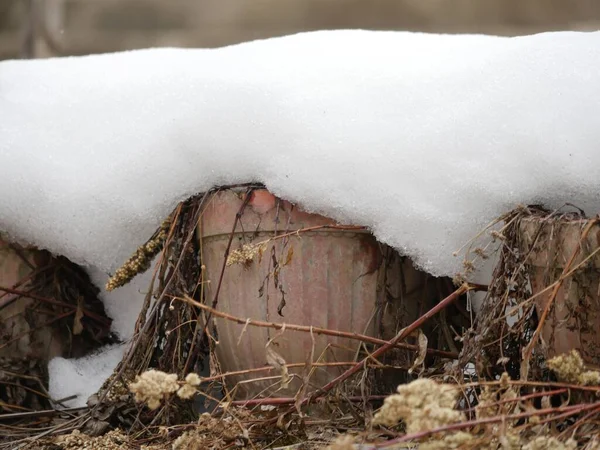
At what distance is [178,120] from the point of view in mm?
1487

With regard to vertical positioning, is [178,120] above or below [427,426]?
above

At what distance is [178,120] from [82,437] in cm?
57

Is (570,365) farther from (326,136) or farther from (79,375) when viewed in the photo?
(79,375)

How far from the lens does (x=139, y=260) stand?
5.02 ft

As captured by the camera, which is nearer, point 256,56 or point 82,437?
point 82,437

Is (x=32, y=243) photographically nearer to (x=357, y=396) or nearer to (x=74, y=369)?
(x=74, y=369)

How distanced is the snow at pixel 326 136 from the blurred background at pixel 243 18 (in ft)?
6.42

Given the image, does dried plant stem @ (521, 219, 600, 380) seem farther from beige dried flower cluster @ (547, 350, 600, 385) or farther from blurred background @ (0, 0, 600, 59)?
blurred background @ (0, 0, 600, 59)

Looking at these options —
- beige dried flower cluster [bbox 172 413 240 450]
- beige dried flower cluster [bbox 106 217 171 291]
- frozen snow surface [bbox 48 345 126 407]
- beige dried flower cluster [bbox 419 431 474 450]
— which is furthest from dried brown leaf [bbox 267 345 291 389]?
frozen snow surface [bbox 48 345 126 407]

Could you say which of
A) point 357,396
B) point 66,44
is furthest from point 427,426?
point 66,44

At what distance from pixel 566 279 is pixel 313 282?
454 millimetres

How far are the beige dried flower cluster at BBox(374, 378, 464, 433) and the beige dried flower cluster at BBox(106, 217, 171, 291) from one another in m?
0.80

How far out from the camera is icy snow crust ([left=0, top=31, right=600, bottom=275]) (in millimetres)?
1288

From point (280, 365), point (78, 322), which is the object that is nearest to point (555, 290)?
point (280, 365)
